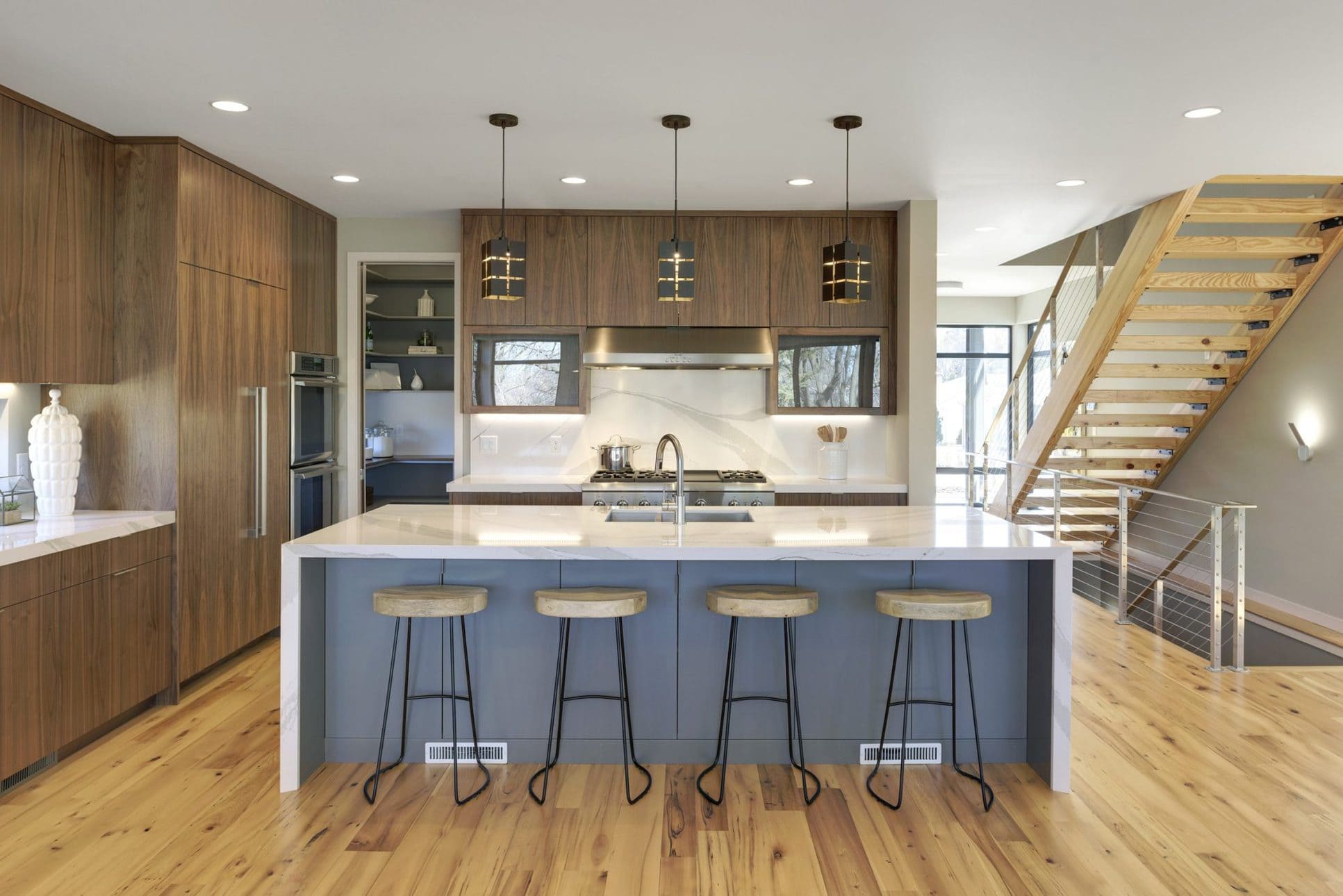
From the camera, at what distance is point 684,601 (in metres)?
3.46

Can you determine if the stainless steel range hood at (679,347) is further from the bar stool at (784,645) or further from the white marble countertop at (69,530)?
the white marble countertop at (69,530)

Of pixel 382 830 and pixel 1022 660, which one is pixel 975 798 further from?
pixel 382 830

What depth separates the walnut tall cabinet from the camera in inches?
161

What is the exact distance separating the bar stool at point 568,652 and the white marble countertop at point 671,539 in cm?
14

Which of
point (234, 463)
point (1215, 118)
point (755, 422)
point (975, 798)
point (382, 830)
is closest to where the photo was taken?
point (382, 830)

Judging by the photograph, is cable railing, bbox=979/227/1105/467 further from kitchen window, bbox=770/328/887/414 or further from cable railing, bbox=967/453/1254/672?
kitchen window, bbox=770/328/887/414

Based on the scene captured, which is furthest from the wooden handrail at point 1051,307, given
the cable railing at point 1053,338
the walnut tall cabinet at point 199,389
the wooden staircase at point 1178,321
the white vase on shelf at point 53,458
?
the white vase on shelf at point 53,458

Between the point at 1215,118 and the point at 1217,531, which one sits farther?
the point at 1217,531

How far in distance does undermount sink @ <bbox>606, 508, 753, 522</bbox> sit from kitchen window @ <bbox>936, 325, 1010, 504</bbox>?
7.14 meters

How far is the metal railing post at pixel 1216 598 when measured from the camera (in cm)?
472

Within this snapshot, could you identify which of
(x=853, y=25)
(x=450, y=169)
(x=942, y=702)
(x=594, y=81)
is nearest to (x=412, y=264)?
(x=450, y=169)

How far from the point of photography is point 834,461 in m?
5.89

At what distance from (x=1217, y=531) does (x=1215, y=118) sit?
222 cm

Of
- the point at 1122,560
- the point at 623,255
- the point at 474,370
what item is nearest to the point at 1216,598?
the point at 1122,560
